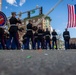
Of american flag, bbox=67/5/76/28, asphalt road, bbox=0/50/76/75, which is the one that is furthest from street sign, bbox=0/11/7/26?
american flag, bbox=67/5/76/28

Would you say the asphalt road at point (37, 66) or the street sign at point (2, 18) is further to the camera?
the street sign at point (2, 18)

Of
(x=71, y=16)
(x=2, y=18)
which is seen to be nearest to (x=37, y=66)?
(x=2, y=18)

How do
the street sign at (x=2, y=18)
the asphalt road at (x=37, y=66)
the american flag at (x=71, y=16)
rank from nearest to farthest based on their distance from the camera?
the asphalt road at (x=37, y=66) → the street sign at (x=2, y=18) → the american flag at (x=71, y=16)

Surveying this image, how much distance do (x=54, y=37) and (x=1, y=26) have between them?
30.9 feet

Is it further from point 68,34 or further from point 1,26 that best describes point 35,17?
point 1,26

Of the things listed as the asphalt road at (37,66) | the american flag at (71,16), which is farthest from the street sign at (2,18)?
the american flag at (71,16)

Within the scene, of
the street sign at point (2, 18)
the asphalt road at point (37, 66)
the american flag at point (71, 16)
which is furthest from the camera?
the american flag at point (71, 16)

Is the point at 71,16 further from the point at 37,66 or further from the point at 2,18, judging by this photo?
the point at 37,66

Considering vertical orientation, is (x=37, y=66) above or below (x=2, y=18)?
below

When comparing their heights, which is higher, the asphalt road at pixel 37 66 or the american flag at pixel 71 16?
the american flag at pixel 71 16

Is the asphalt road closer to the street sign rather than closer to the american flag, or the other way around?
the street sign

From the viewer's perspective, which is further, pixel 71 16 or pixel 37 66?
pixel 71 16

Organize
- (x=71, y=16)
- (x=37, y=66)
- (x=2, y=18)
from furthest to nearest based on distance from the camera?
(x=71, y=16) < (x=2, y=18) < (x=37, y=66)

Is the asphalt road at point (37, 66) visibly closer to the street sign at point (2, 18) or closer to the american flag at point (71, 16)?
the street sign at point (2, 18)
